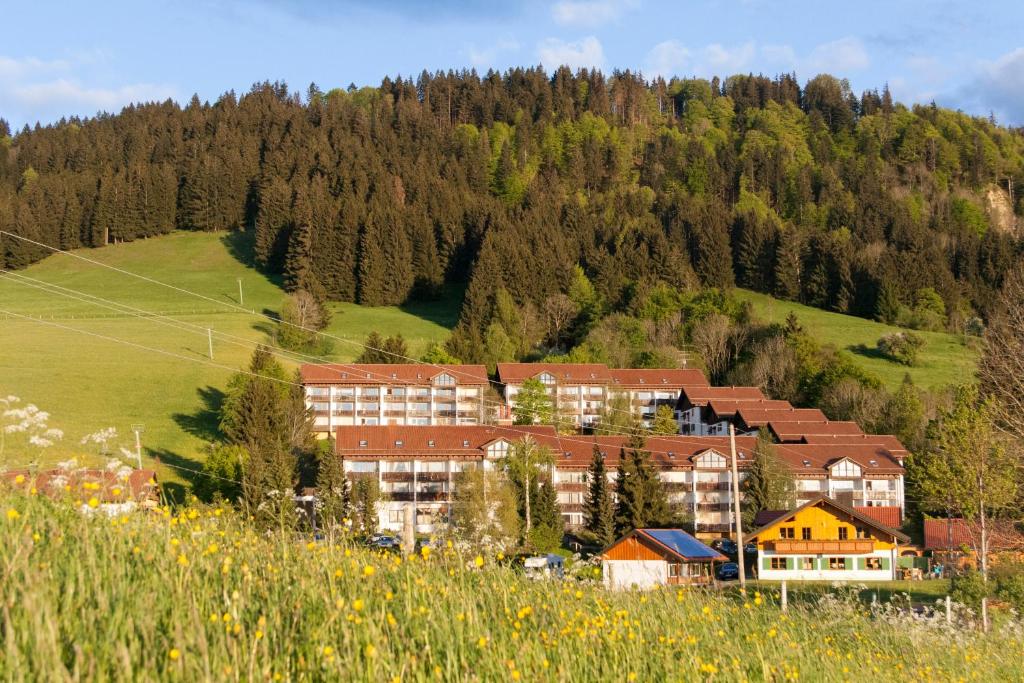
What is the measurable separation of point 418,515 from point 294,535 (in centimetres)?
5036

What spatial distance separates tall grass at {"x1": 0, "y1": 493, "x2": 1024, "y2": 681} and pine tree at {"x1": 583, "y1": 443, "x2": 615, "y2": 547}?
1542 inches

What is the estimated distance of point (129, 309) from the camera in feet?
325

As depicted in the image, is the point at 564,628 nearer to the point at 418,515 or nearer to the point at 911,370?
the point at 418,515

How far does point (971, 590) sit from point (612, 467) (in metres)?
37.2

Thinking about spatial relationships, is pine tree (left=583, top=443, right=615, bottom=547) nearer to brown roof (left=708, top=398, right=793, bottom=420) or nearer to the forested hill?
brown roof (left=708, top=398, right=793, bottom=420)

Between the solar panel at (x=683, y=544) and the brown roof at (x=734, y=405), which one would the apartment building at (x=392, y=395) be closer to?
the brown roof at (x=734, y=405)

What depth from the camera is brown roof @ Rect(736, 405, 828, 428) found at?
69.6 metres

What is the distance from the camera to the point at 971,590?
22578 millimetres

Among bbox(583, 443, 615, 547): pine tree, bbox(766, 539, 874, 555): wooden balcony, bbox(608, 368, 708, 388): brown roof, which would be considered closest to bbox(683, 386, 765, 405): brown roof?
bbox(608, 368, 708, 388): brown roof

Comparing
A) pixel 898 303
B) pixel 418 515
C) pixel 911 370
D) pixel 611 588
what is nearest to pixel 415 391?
pixel 418 515

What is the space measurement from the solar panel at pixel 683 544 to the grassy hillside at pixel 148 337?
23.3 metres

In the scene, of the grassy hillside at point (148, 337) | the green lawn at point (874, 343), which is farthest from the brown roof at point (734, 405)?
the grassy hillside at point (148, 337)

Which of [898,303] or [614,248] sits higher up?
[614,248]

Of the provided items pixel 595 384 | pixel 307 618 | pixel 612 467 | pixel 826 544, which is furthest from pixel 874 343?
pixel 307 618
